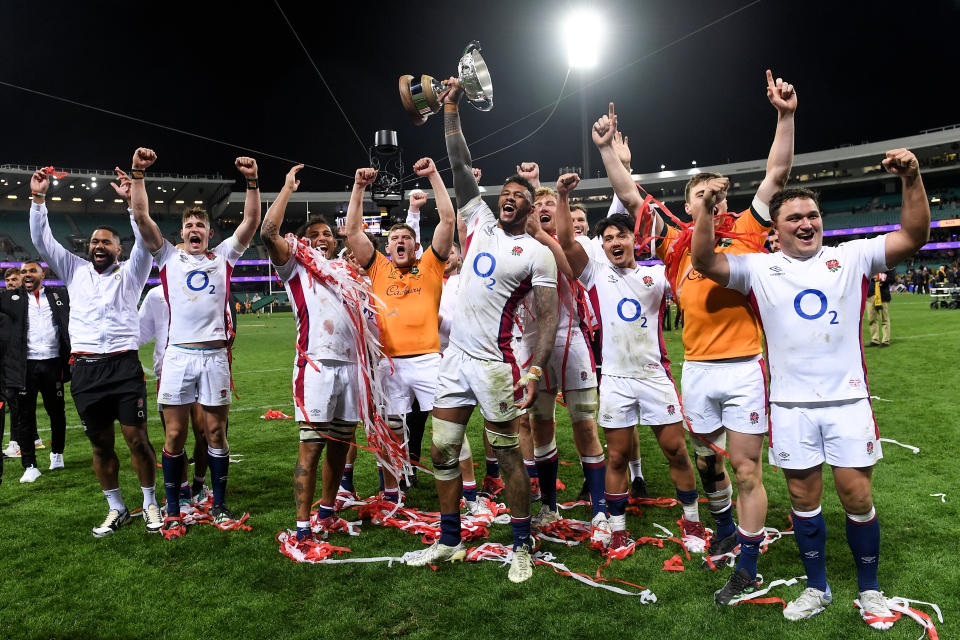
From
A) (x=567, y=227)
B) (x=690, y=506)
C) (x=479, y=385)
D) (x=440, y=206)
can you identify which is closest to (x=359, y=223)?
(x=440, y=206)

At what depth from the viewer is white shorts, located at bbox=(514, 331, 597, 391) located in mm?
4523

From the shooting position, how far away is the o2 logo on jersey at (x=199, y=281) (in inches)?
191

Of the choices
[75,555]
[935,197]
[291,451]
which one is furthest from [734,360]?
[935,197]

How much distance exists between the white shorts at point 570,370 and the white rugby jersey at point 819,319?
1.57 meters

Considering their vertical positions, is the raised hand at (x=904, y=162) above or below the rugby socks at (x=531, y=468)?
above

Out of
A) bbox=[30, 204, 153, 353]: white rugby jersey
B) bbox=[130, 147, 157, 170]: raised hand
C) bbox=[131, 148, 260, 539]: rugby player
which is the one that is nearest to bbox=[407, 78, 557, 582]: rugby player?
bbox=[131, 148, 260, 539]: rugby player

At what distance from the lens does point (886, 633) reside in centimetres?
287

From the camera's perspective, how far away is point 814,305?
9.95 ft

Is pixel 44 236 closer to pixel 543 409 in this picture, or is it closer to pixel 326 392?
pixel 326 392

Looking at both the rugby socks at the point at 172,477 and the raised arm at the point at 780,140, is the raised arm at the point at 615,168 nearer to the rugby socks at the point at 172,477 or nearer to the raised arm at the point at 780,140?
the raised arm at the point at 780,140

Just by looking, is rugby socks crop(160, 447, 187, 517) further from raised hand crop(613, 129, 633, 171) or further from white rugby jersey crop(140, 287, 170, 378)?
raised hand crop(613, 129, 633, 171)

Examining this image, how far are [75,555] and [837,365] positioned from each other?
515 centimetres

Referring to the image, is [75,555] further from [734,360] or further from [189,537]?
[734,360]

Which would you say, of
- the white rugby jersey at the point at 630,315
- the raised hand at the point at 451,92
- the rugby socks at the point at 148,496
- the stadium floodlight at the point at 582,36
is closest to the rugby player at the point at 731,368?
the white rugby jersey at the point at 630,315
